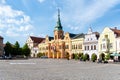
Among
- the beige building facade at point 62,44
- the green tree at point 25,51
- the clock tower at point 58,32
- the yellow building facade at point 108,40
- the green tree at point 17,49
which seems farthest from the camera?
the green tree at point 25,51

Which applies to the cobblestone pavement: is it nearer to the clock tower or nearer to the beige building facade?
the beige building facade

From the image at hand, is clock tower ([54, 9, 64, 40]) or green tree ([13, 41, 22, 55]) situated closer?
clock tower ([54, 9, 64, 40])

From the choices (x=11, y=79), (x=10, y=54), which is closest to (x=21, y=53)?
(x=10, y=54)

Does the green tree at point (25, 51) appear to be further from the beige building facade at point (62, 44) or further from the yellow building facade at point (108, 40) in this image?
the yellow building facade at point (108, 40)

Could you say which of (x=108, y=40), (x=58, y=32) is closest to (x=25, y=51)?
(x=58, y=32)

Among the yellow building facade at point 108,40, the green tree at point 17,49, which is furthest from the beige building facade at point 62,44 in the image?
the yellow building facade at point 108,40

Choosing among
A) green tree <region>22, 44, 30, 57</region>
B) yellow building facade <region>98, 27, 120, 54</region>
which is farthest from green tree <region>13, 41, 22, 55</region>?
yellow building facade <region>98, 27, 120, 54</region>

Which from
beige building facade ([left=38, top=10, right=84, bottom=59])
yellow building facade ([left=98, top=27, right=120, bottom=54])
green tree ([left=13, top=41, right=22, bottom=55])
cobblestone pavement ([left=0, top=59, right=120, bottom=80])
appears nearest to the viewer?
cobblestone pavement ([left=0, top=59, right=120, bottom=80])

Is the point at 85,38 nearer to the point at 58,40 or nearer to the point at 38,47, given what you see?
the point at 58,40

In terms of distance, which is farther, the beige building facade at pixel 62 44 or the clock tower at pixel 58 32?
the clock tower at pixel 58 32

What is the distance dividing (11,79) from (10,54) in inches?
4083

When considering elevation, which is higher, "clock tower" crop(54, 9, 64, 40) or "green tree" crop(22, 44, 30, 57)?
"clock tower" crop(54, 9, 64, 40)

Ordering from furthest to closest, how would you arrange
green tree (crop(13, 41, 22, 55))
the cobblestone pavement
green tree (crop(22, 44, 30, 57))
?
green tree (crop(22, 44, 30, 57))
green tree (crop(13, 41, 22, 55))
the cobblestone pavement

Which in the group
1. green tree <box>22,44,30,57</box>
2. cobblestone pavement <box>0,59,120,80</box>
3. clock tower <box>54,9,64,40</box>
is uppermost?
clock tower <box>54,9,64,40</box>
